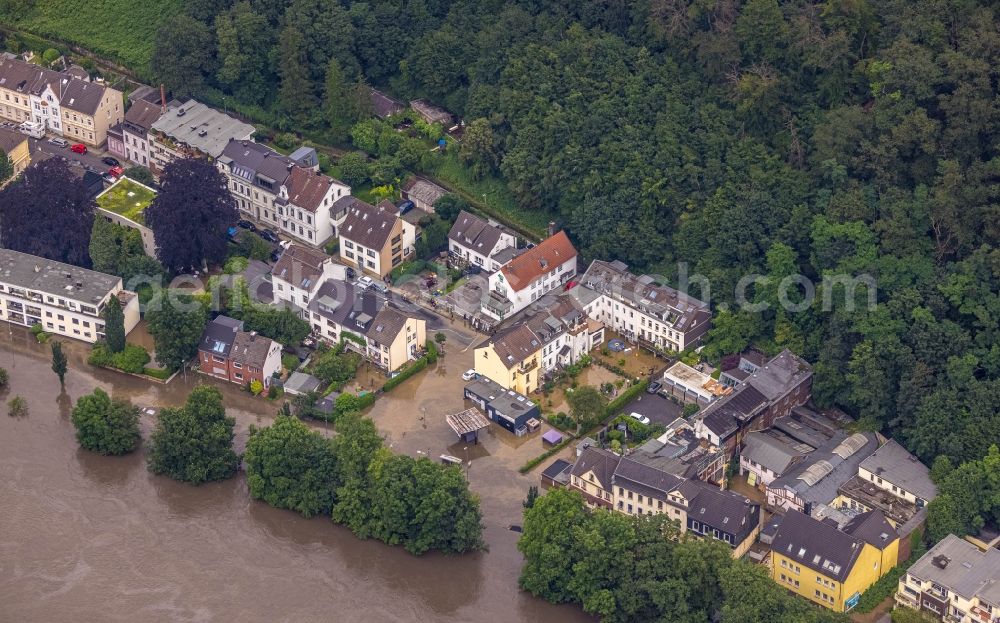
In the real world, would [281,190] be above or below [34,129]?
above

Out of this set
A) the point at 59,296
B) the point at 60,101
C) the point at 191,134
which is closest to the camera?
the point at 59,296

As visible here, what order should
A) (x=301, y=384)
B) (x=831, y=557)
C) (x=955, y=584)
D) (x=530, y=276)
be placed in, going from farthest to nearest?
(x=530, y=276) < (x=301, y=384) < (x=831, y=557) < (x=955, y=584)

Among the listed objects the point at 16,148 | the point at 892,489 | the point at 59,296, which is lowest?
the point at 59,296

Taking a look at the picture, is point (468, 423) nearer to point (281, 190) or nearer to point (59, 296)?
point (281, 190)

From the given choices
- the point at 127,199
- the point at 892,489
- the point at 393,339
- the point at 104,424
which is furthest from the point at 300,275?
the point at 892,489

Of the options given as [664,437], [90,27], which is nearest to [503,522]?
[664,437]

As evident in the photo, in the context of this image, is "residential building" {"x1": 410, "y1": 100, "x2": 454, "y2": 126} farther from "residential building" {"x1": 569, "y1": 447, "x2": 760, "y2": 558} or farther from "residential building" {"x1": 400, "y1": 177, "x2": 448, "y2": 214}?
"residential building" {"x1": 569, "y1": 447, "x2": 760, "y2": 558}

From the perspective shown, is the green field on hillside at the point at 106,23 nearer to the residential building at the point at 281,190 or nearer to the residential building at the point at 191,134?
the residential building at the point at 191,134

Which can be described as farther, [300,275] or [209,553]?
Answer: [300,275]
